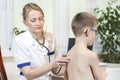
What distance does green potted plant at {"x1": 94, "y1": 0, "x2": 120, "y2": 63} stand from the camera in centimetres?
333

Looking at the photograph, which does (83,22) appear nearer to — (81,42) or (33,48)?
(81,42)

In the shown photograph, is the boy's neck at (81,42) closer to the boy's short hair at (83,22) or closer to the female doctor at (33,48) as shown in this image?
the boy's short hair at (83,22)

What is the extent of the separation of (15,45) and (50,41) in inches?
9.7

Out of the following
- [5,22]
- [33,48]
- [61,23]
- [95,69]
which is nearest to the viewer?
[95,69]

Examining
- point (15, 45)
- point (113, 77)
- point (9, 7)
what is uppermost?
point (9, 7)

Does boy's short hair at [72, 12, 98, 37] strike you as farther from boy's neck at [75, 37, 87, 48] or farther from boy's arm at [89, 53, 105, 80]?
boy's arm at [89, 53, 105, 80]

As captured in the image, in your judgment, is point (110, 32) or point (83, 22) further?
point (110, 32)

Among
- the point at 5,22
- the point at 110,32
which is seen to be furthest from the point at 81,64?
the point at 5,22

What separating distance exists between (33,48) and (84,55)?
0.36m

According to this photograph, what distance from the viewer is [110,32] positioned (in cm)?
334

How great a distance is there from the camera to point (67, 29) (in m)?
3.56

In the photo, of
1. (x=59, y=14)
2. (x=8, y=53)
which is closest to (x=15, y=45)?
(x=8, y=53)

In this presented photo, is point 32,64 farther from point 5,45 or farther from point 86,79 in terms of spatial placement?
point 5,45

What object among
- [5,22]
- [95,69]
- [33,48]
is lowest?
[95,69]
